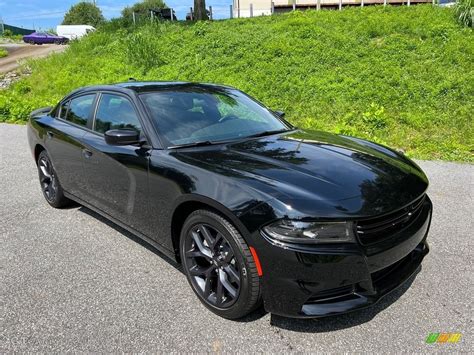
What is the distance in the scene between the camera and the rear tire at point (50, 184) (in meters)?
4.56

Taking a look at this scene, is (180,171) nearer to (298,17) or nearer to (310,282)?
(310,282)

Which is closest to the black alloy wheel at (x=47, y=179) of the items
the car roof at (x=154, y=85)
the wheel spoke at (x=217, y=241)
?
the car roof at (x=154, y=85)

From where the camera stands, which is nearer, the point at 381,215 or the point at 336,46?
the point at 381,215

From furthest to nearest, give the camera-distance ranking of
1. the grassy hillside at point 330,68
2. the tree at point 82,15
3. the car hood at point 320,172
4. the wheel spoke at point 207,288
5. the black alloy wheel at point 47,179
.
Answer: the tree at point 82,15 → the grassy hillside at point 330,68 → the black alloy wheel at point 47,179 → the wheel spoke at point 207,288 → the car hood at point 320,172

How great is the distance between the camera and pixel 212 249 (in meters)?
2.63

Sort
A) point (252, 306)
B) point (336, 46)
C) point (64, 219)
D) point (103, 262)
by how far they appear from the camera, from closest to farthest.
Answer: point (252, 306) → point (103, 262) → point (64, 219) → point (336, 46)

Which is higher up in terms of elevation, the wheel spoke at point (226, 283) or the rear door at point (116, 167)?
the rear door at point (116, 167)

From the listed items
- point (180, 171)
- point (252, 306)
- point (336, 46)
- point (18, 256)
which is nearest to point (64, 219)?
point (18, 256)

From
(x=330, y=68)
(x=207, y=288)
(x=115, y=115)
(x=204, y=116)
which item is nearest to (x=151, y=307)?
(x=207, y=288)

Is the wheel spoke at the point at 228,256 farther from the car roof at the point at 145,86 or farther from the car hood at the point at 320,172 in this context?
the car roof at the point at 145,86

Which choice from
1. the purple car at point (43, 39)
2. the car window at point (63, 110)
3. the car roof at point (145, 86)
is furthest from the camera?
the purple car at point (43, 39)

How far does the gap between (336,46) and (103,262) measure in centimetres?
1018

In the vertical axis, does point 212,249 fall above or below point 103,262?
above

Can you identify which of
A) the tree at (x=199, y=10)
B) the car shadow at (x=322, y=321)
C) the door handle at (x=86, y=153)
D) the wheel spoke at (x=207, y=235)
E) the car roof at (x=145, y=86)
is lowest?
the car shadow at (x=322, y=321)
